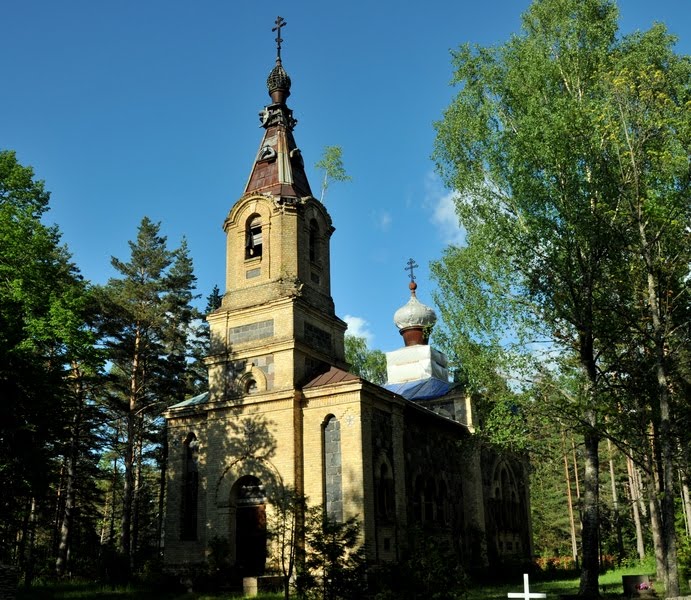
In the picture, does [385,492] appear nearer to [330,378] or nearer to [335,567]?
[330,378]

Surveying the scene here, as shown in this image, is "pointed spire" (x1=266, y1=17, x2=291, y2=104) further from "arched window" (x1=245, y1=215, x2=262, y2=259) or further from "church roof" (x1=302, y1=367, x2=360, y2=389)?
"church roof" (x1=302, y1=367, x2=360, y2=389)

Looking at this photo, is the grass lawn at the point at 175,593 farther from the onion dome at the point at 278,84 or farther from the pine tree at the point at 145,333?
the onion dome at the point at 278,84

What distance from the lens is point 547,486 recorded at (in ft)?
152

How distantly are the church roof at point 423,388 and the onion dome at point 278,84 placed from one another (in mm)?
11553

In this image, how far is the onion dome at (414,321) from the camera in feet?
105

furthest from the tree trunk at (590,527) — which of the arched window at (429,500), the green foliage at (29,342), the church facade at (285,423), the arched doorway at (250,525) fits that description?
the green foliage at (29,342)

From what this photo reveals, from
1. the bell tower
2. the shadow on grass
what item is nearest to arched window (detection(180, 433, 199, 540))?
the bell tower

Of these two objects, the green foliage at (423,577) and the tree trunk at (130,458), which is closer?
the green foliage at (423,577)

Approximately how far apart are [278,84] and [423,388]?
517 inches

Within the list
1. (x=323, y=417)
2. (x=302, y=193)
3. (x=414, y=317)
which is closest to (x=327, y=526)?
(x=323, y=417)

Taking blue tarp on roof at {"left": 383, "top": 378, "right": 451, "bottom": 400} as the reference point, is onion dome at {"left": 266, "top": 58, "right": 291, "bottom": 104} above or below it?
above

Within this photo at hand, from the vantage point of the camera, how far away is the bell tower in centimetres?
1948

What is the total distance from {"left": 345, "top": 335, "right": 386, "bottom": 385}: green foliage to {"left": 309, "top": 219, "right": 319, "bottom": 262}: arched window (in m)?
20.5

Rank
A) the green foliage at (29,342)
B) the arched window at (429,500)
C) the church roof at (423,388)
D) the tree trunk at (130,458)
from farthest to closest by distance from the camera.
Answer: the church roof at (423,388) < the tree trunk at (130,458) < the arched window at (429,500) < the green foliage at (29,342)
